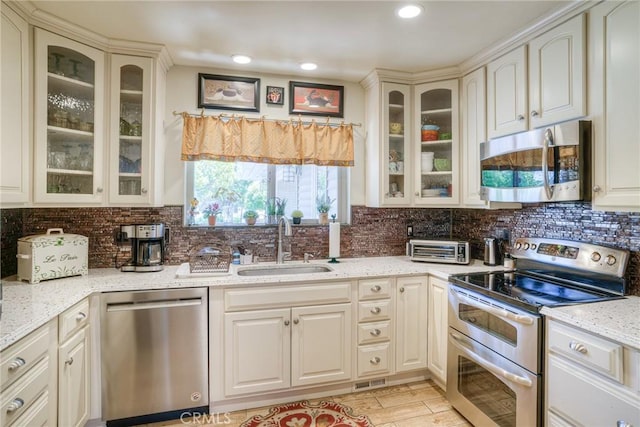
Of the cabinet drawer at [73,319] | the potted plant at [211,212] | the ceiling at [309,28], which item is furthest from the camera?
the potted plant at [211,212]

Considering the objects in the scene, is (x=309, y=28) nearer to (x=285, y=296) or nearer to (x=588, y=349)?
(x=285, y=296)

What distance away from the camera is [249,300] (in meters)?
2.20

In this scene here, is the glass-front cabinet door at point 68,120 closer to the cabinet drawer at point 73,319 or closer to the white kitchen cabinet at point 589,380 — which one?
the cabinet drawer at point 73,319

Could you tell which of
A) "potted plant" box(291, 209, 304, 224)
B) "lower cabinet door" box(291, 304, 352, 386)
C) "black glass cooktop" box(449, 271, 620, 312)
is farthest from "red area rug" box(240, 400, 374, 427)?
"potted plant" box(291, 209, 304, 224)

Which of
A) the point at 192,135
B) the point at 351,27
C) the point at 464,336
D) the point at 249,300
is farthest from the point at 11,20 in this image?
the point at 464,336

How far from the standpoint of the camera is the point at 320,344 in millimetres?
2332

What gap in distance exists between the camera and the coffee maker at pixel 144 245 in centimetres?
231

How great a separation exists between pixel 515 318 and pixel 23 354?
7.33 ft

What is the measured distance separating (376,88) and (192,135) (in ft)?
A: 5.17

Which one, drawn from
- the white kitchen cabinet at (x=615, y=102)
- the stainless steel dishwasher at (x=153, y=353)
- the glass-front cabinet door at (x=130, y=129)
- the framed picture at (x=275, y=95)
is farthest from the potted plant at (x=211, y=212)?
the white kitchen cabinet at (x=615, y=102)

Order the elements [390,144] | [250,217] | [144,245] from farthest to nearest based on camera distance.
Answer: [390,144]
[250,217]
[144,245]

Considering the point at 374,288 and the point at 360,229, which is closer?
the point at 374,288

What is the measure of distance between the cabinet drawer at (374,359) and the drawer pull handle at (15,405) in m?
1.86

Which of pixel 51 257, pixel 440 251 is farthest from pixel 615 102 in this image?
pixel 51 257
